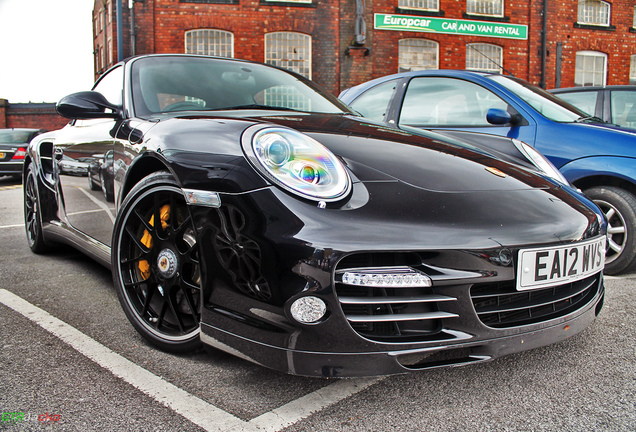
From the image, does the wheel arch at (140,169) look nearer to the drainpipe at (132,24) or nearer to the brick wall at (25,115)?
the drainpipe at (132,24)

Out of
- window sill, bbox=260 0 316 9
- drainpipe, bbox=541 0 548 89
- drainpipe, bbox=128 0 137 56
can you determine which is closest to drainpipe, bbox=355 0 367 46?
window sill, bbox=260 0 316 9

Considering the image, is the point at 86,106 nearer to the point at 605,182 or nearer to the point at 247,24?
the point at 605,182

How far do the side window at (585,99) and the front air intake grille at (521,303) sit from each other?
12.9 feet

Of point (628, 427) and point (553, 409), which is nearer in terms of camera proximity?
point (628, 427)

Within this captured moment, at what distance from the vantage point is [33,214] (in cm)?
399

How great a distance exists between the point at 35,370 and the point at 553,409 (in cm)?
174

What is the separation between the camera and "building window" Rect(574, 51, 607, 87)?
18.1m

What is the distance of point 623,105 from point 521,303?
4.31m

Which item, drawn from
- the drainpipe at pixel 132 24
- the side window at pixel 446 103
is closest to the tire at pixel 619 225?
the side window at pixel 446 103

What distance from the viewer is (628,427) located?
1509 mm

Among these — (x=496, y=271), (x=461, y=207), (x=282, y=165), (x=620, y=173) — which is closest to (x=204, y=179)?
(x=282, y=165)

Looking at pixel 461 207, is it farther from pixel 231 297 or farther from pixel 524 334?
pixel 231 297

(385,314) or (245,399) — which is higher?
(385,314)

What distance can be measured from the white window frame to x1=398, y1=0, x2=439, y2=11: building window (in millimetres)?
5210
